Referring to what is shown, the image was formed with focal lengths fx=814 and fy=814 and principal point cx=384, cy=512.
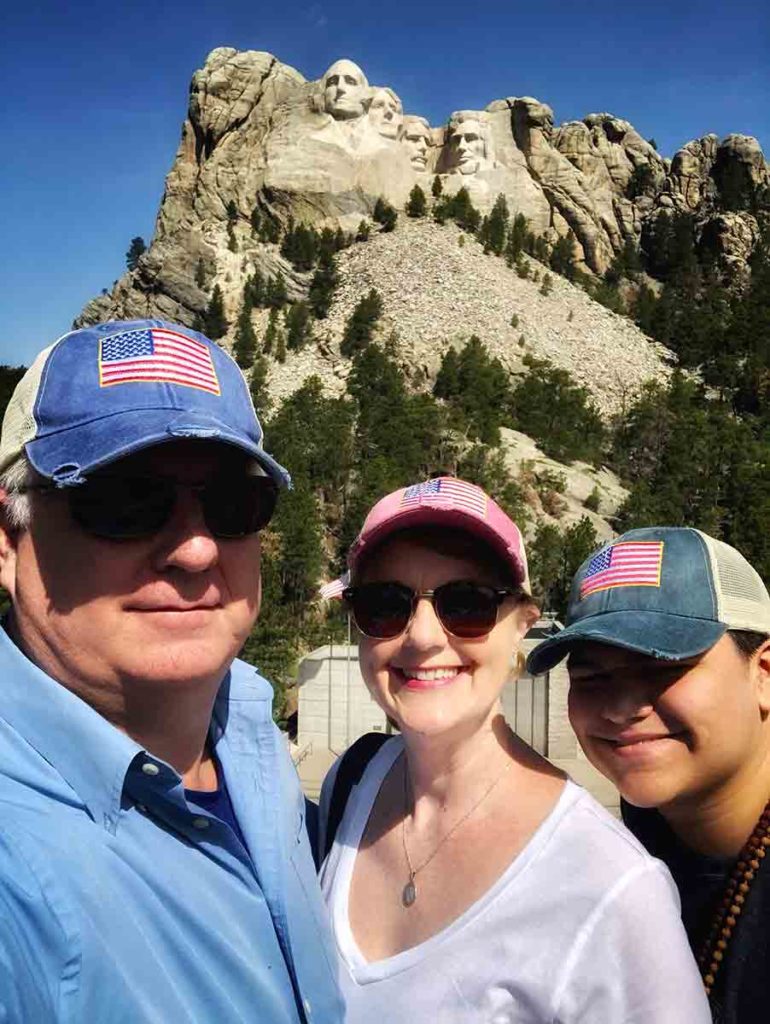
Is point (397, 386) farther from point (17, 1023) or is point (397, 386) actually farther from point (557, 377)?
point (17, 1023)

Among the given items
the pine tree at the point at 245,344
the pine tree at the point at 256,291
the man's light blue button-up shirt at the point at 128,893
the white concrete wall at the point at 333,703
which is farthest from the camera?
the pine tree at the point at 256,291

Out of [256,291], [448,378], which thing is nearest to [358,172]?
[256,291]

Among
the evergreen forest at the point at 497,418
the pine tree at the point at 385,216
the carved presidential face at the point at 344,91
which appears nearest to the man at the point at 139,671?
the evergreen forest at the point at 497,418

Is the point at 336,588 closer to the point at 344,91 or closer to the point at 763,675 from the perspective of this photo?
the point at 763,675

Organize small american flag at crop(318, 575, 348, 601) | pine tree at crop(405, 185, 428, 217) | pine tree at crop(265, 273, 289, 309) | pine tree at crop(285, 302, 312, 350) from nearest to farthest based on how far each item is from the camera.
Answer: small american flag at crop(318, 575, 348, 601) < pine tree at crop(285, 302, 312, 350) < pine tree at crop(265, 273, 289, 309) < pine tree at crop(405, 185, 428, 217)

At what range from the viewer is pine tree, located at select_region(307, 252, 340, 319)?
4241 cm

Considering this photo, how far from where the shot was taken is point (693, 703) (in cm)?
189

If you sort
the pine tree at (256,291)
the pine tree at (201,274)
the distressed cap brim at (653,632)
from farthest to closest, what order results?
the pine tree at (201,274)
the pine tree at (256,291)
the distressed cap brim at (653,632)

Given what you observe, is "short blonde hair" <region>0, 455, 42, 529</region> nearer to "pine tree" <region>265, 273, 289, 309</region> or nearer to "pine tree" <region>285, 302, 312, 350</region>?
"pine tree" <region>285, 302, 312, 350</region>

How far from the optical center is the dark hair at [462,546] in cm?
199

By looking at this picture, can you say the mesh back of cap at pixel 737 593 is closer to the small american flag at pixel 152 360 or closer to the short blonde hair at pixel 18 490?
the small american flag at pixel 152 360

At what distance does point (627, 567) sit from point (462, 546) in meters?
0.41

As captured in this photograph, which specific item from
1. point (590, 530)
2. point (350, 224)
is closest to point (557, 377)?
point (590, 530)

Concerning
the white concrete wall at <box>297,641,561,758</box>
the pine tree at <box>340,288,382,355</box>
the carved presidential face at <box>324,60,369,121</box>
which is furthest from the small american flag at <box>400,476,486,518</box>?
the carved presidential face at <box>324,60,369,121</box>
